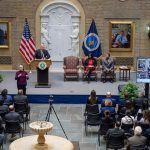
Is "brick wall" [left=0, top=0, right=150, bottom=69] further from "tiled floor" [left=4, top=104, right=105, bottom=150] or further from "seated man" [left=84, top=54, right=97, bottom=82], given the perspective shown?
"tiled floor" [left=4, top=104, right=105, bottom=150]

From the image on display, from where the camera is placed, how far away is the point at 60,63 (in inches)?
1101

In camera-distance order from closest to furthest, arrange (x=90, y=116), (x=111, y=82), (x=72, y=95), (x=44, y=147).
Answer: (x=44, y=147) → (x=90, y=116) → (x=72, y=95) → (x=111, y=82)

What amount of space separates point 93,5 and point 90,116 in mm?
10458

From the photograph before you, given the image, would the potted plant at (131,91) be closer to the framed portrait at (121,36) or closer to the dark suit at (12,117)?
the dark suit at (12,117)

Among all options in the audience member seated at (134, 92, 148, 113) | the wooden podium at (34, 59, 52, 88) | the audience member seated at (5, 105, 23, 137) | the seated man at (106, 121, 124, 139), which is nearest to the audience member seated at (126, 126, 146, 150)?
the seated man at (106, 121, 124, 139)

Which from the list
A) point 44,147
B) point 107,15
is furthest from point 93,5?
point 44,147

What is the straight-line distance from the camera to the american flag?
27047 millimetres

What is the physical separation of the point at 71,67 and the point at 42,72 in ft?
8.08

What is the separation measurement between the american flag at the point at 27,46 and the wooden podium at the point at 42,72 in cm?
358

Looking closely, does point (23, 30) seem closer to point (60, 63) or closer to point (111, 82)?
point (60, 63)

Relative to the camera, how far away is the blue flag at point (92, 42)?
2688 cm

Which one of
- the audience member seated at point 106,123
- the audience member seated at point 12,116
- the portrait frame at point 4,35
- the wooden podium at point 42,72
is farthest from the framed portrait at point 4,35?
the audience member seated at point 106,123

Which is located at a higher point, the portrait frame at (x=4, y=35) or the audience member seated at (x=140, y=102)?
the portrait frame at (x=4, y=35)

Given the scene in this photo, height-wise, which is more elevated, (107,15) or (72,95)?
(107,15)
